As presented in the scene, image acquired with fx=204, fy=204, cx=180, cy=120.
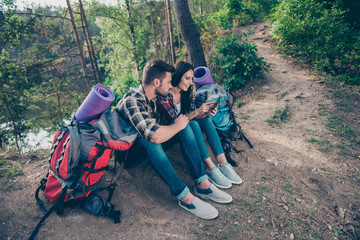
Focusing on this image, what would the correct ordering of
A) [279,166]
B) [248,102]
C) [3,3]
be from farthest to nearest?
[3,3] < [248,102] < [279,166]

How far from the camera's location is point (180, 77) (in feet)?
8.44

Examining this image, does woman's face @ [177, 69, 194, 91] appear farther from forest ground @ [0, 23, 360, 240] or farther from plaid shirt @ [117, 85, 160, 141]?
forest ground @ [0, 23, 360, 240]

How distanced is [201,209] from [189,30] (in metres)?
3.73

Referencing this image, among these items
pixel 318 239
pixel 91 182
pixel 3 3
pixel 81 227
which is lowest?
pixel 318 239

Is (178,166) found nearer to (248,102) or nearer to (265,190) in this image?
(265,190)

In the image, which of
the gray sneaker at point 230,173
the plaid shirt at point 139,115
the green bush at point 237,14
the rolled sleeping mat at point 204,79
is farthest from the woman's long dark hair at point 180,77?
the green bush at point 237,14

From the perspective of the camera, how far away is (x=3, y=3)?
280 inches

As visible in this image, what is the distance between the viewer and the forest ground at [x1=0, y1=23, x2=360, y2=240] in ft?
6.31

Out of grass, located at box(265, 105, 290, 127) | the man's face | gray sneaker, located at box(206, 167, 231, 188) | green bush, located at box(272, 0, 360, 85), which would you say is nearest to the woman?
gray sneaker, located at box(206, 167, 231, 188)

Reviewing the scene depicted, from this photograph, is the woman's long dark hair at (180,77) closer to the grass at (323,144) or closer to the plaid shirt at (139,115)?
the plaid shirt at (139,115)

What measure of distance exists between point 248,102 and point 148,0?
1606 centimetres

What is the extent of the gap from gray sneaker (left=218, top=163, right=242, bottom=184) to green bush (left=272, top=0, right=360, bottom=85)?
163 inches

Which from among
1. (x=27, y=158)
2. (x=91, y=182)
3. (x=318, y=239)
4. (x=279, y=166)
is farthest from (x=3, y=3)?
(x=318, y=239)

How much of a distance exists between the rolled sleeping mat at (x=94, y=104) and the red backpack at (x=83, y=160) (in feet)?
0.20
